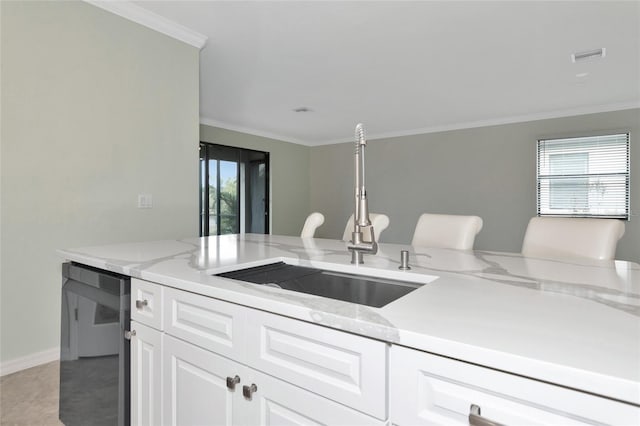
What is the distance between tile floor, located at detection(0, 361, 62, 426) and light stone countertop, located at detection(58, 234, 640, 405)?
2.65 feet

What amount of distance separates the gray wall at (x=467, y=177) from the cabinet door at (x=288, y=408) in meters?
5.58

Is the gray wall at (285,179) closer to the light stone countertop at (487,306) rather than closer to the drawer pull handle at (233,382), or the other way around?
the light stone countertop at (487,306)

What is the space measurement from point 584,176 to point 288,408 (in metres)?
5.68

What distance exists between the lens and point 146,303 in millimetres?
1166

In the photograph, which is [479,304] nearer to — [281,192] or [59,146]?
[59,146]

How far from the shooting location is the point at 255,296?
2.81 ft

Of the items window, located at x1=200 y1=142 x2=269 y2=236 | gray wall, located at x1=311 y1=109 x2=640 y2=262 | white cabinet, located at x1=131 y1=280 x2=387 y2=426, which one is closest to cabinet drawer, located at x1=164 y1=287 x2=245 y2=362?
white cabinet, located at x1=131 y1=280 x2=387 y2=426

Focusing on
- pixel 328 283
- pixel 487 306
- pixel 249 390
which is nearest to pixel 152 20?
pixel 328 283

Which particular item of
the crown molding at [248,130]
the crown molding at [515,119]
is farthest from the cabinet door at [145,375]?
the crown molding at [515,119]

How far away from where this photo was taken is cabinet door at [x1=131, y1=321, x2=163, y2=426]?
1.12 m

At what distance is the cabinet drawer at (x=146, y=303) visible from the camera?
44.1 inches

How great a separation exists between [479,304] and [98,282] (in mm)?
1318

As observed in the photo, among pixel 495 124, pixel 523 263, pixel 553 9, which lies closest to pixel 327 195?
pixel 495 124

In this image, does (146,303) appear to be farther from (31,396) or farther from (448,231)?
(448,231)
